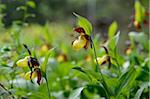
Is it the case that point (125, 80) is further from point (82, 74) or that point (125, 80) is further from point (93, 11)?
point (93, 11)

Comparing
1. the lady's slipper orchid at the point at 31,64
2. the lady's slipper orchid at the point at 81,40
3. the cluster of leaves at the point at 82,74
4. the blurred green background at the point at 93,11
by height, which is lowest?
the blurred green background at the point at 93,11

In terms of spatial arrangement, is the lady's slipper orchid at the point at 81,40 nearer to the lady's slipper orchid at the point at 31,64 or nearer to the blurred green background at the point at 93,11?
the lady's slipper orchid at the point at 31,64

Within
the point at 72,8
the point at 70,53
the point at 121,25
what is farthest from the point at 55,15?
the point at 70,53

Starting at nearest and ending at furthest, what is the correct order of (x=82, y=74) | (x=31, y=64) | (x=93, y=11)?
(x=31, y=64) < (x=82, y=74) < (x=93, y=11)

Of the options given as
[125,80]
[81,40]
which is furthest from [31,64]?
[125,80]

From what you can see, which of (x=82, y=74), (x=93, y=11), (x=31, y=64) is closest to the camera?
(x=31, y=64)

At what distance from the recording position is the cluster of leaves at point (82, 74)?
1.08m

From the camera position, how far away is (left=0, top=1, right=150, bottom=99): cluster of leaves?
1079 mm

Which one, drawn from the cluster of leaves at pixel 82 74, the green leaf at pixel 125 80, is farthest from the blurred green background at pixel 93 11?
the green leaf at pixel 125 80

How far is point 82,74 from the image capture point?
1.34 metres

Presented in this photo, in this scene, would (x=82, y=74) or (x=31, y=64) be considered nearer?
(x=31, y=64)

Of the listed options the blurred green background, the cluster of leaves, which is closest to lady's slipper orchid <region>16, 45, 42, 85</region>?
the cluster of leaves

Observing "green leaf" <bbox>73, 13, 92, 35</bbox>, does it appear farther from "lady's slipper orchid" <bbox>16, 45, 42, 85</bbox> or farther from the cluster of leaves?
"lady's slipper orchid" <bbox>16, 45, 42, 85</bbox>

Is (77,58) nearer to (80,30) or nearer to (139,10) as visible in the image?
(139,10)
